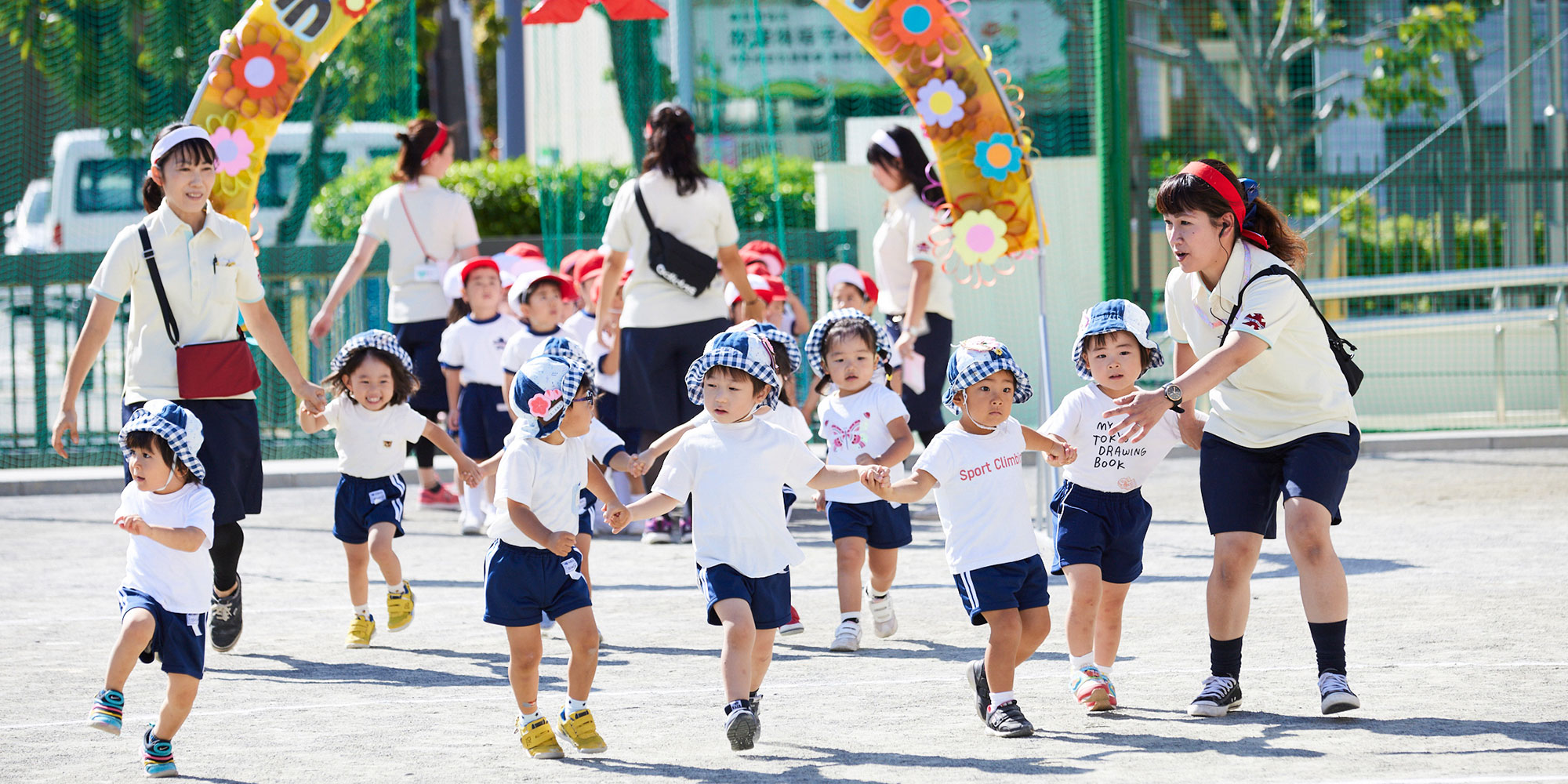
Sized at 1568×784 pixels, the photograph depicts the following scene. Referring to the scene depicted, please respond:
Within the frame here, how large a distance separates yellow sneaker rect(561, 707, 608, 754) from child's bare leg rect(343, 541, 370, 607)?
1999 millimetres

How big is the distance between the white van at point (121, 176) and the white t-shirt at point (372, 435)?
24.4ft

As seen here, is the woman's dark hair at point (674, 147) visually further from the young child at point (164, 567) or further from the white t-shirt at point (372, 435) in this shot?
the young child at point (164, 567)

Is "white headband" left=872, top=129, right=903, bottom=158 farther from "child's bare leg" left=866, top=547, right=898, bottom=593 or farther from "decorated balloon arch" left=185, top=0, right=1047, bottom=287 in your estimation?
"child's bare leg" left=866, top=547, right=898, bottom=593

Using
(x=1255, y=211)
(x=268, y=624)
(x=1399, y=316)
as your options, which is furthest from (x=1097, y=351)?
(x=1399, y=316)

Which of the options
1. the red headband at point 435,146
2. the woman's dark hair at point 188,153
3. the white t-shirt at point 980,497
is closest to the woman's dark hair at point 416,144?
the red headband at point 435,146

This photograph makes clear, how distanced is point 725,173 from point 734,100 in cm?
138

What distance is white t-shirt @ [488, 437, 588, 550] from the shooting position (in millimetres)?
5043

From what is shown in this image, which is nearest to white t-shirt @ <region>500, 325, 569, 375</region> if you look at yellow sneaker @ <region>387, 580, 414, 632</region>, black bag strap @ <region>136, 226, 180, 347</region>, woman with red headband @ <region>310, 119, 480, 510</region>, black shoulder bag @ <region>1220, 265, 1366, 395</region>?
woman with red headband @ <region>310, 119, 480, 510</region>

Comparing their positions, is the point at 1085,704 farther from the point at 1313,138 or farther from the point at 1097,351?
the point at 1313,138

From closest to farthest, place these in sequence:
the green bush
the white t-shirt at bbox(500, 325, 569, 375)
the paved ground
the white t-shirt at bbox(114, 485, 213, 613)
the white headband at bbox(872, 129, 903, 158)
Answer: the paved ground
the white t-shirt at bbox(114, 485, 213, 613)
the white t-shirt at bbox(500, 325, 569, 375)
the white headband at bbox(872, 129, 903, 158)
the green bush

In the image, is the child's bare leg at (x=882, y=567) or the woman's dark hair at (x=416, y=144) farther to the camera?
the woman's dark hair at (x=416, y=144)

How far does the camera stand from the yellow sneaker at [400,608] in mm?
6738

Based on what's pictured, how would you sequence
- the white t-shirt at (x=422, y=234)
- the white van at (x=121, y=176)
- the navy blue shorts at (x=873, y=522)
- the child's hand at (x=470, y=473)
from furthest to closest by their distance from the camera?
the white van at (x=121, y=176) → the white t-shirt at (x=422, y=234) → the navy blue shorts at (x=873, y=522) → the child's hand at (x=470, y=473)

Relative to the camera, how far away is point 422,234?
9594mm
